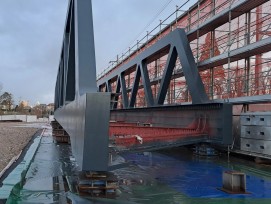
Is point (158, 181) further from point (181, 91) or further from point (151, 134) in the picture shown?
point (181, 91)

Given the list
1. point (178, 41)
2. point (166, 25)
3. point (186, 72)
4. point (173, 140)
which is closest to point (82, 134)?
point (173, 140)

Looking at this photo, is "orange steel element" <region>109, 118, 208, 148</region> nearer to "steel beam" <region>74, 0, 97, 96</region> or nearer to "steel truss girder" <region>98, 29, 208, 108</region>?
"steel truss girder" <region>98, 29, 208, 108</region>

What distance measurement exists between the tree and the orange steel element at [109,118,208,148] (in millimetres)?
99584

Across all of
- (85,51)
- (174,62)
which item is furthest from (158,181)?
(174,62)

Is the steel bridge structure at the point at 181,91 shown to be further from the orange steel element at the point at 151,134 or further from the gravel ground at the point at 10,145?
the gravel ground at the point at 10,145

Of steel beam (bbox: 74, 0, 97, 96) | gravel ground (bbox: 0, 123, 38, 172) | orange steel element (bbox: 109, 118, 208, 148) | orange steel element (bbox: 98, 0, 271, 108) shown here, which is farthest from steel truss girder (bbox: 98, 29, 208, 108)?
steel beam (bbox: 74, 0, 97, 96)

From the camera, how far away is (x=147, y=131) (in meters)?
12.3

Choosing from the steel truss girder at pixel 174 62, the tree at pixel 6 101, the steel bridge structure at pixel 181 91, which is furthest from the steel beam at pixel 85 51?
the tree at pixel 6 101

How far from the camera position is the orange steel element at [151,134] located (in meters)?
9.12

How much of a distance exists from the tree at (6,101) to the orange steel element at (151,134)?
327ft

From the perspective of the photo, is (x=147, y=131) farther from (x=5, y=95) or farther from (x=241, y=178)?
(x=5, y=95)

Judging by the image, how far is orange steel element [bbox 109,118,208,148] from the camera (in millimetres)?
9125

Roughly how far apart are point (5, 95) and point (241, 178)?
11310 centimetres

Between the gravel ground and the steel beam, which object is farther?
the gravel ground
